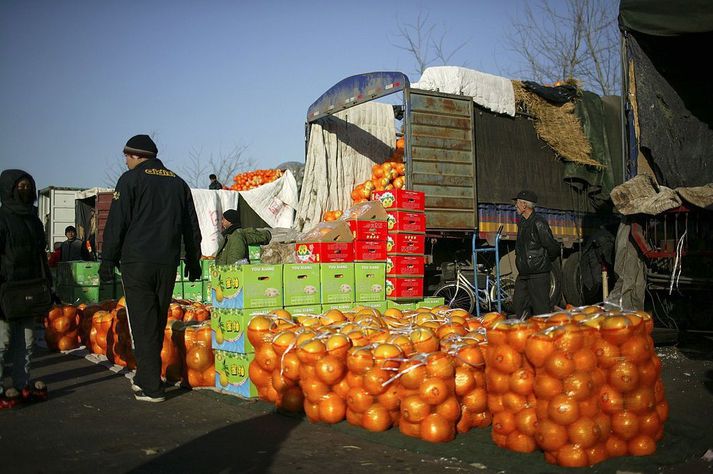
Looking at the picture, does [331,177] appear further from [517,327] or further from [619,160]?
[517,327]

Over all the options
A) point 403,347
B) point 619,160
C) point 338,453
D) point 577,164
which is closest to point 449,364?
point 403,347

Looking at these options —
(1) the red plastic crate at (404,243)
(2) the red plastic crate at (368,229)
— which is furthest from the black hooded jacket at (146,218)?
(1) the red plastic crate at (404,243)

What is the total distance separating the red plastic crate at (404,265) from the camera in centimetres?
888

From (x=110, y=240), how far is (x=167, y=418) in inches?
67.6

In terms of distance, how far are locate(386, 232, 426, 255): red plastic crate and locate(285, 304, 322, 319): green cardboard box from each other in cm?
204

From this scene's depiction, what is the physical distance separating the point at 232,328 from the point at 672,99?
7631 mm

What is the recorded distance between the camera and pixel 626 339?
443 centimetres

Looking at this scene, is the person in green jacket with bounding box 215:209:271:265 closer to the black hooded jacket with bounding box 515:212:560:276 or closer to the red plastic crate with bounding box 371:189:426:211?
the red plastic crate with bounding box 371:189:426:211

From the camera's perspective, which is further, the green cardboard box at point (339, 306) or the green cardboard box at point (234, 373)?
the green cardboard box at point (339, 306)

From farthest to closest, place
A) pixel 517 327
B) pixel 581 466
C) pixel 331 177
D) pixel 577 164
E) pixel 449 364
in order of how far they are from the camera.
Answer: pixel 577 164
pixel 331 177
pixel 449 364
pixel 517 327
pixel 581 466

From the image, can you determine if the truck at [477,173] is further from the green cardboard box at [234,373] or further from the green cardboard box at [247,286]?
the green cardboard box at [234,373]

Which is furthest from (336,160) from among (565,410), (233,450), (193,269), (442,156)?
(565,410)

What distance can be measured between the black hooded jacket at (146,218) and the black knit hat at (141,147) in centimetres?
9

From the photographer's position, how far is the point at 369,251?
865 centimetres
